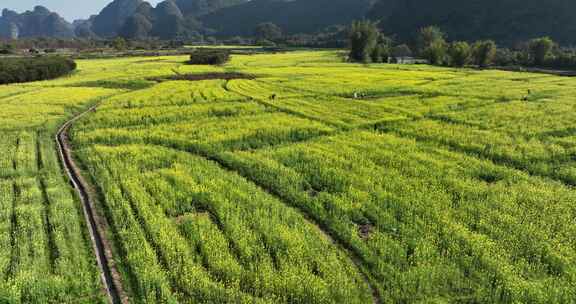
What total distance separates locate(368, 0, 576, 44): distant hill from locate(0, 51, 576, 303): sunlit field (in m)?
123

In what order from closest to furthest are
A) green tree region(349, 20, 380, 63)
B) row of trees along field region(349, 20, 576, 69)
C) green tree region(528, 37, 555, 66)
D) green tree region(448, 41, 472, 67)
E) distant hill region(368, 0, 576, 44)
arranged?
green tree region(448, 41, 472, 67) < row of trees along field region(349, 20, 576, 69) < green tree region(528, 37, 555, 66) < green tree region(349, 20, 380, 63) < distant hill region(368, 0, 576, 44)

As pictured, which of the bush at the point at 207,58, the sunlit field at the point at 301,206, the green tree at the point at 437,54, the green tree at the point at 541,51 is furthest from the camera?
the green tree at the point at 437,54

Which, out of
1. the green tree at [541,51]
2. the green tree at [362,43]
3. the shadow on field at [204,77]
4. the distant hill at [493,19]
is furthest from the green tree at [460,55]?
the distant hill at [493,19]

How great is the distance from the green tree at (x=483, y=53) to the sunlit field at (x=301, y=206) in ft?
199

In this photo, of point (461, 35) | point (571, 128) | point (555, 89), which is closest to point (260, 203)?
point (571, 128)

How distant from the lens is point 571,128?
22766 millimetres

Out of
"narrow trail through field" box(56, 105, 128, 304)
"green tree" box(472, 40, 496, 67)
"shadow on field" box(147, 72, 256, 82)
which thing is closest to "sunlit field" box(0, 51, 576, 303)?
"narrow trail through field" box(56, 105, 128, 304)

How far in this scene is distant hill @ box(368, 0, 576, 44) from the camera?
12588 centimetres

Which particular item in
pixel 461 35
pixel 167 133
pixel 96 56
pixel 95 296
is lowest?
pixel 95 296

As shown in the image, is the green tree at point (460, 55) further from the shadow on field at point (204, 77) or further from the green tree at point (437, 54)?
the shadow on field at point (204, 77)

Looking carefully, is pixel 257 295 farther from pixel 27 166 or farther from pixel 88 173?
pixel 27 166

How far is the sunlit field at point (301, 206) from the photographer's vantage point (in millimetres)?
9438

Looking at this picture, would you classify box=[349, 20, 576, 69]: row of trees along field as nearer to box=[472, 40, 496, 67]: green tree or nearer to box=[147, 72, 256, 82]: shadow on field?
box=[472, 40, 496, 67]: green tree

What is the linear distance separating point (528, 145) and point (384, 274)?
14.0 metres
